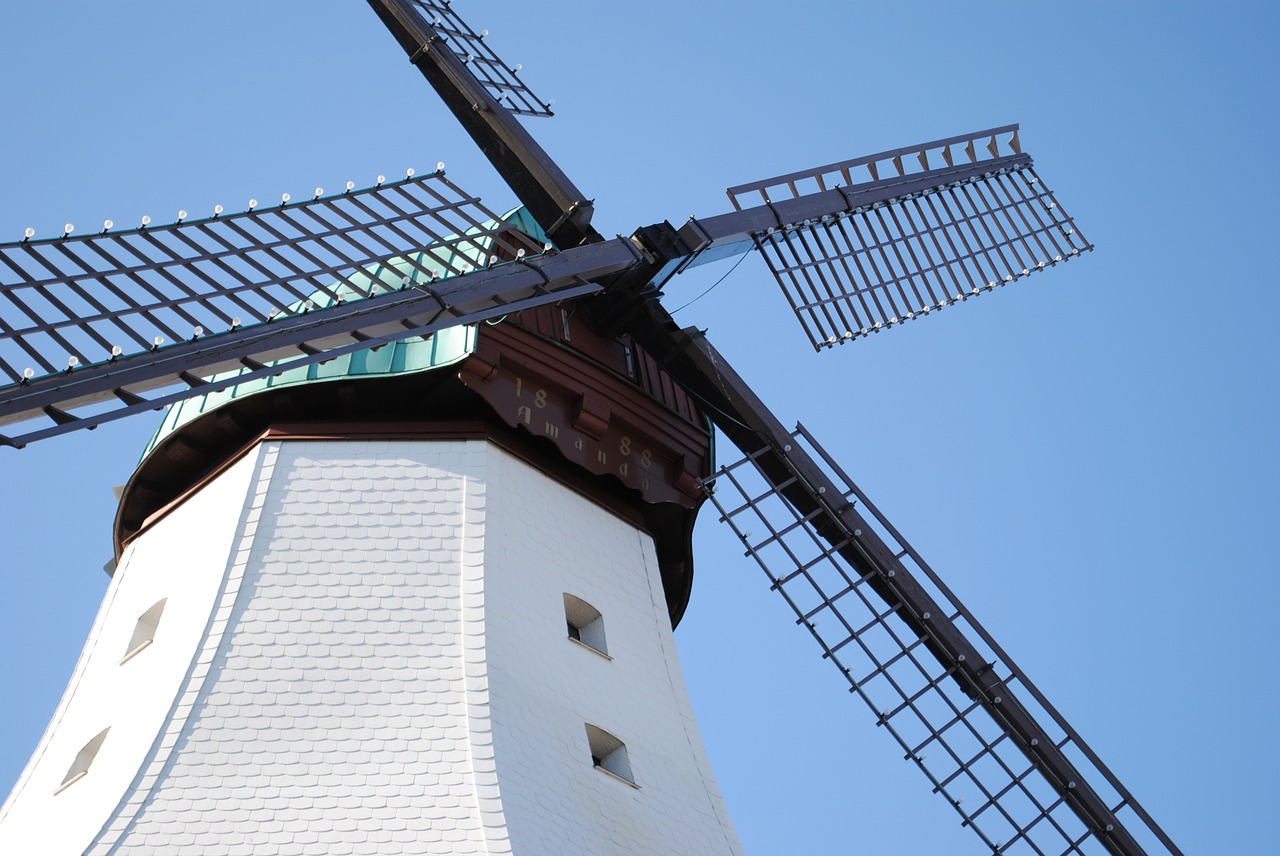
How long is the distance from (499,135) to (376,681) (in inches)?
207

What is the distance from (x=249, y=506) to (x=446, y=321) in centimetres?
206

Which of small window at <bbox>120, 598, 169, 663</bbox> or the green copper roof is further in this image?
the green copper roof

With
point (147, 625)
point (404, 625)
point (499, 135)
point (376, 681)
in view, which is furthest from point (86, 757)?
point (499, 135)

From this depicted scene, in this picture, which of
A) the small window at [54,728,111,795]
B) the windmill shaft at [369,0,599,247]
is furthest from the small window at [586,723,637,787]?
the windmill shaft at [369,0,599,247]

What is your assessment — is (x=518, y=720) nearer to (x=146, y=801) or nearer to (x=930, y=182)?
(x=146, y=801)

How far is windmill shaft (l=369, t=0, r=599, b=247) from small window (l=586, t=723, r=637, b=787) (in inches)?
161

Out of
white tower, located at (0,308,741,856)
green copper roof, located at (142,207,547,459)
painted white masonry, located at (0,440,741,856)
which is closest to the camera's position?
painted white masonry, located at (0,440,741,856)

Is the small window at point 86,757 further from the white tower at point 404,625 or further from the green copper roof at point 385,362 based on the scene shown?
the green copper roof at point 385,362

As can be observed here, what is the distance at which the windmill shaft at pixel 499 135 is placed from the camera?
13.2 meters

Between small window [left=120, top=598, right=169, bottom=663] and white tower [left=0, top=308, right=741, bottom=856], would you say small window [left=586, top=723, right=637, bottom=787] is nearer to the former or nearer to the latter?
white tower [left=0, top=308, right=741, bottom=856]

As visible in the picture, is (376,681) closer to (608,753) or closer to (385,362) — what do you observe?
(608,753)

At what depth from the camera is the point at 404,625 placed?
1070 cm

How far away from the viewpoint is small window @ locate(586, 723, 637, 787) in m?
10.7

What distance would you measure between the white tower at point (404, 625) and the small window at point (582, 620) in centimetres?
2
